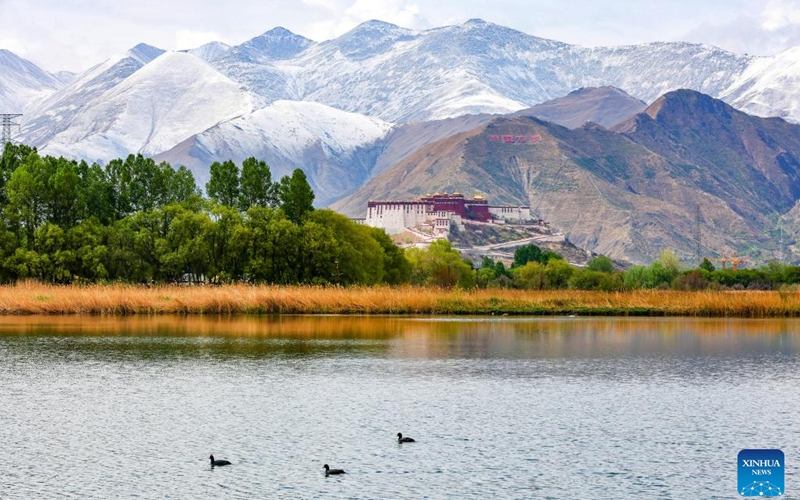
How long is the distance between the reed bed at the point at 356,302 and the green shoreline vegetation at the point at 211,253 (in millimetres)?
88

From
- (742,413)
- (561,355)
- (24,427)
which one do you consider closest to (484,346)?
(561,355)

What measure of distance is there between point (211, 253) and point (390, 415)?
169 ft

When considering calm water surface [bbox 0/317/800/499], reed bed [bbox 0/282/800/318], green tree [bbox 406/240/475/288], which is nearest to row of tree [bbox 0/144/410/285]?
reed bed [bbox 0/282/800/318]

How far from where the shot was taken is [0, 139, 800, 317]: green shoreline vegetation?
66.8 meters

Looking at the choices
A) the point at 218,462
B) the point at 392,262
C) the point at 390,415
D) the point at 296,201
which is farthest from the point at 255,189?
the point at 218,462

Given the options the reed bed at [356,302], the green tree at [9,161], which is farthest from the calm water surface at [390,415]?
the green tree at [9,161]

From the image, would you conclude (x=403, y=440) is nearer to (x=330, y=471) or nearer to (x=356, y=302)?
(x=330, y=471)

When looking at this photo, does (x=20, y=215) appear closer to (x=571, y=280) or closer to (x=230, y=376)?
(x=230, y=376)

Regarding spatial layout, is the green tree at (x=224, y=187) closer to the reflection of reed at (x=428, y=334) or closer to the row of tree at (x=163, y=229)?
the row of tree at (x=163, y=229)

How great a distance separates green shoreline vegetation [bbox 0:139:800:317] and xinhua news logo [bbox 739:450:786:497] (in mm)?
44977

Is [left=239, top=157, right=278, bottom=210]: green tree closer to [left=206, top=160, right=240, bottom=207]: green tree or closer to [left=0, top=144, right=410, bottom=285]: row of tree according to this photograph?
[left=206, top=160, right=240, bottom=207]: green tree

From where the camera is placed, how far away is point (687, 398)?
31344mm

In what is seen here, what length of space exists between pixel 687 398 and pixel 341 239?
55.9m

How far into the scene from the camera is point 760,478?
68.3ft
